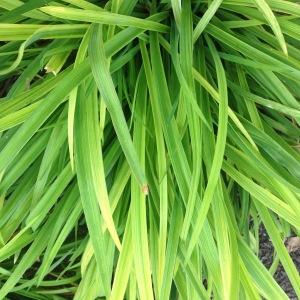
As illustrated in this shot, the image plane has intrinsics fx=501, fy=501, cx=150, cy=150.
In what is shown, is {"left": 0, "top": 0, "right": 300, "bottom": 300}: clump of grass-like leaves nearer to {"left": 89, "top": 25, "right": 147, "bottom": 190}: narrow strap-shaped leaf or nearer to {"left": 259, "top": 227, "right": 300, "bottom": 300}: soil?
{"left": 89, "top": 25, "right": 147, "bottom": 190}: narrow strap-shaped leaf

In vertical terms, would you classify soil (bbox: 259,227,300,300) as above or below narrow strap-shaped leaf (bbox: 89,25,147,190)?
below

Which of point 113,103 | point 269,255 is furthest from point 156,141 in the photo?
point 269,255

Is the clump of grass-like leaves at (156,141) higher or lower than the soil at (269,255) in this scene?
higher

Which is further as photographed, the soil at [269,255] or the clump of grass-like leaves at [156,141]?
the soil at [269,255]

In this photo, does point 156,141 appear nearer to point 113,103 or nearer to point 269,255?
point 113,103

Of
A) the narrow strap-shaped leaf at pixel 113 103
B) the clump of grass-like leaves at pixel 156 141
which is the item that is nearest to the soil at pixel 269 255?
the clump of grass-like leaves at pixel 156 141

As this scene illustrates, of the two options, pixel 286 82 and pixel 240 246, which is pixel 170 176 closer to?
pixel 240 246

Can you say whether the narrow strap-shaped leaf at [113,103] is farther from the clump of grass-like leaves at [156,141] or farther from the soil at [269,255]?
the soil at [269,255]

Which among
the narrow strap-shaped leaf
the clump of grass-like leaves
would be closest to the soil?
the clump of grass-like leaves
